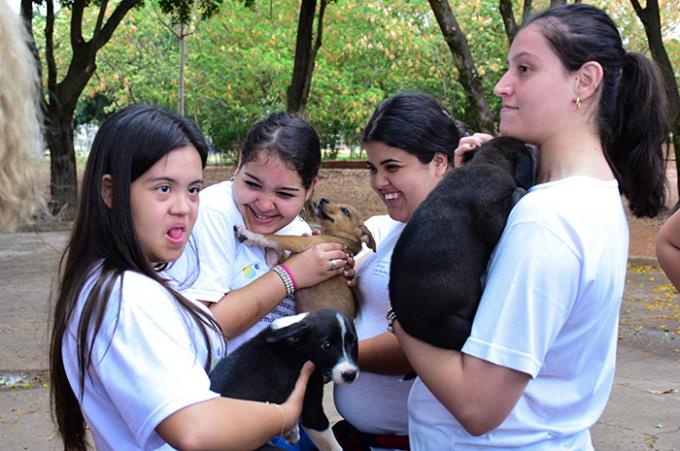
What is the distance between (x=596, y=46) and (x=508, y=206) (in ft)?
1.64

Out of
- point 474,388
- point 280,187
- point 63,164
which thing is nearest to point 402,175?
point 280,187

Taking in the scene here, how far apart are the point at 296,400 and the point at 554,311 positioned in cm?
84

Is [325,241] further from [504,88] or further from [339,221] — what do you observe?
[504,88]

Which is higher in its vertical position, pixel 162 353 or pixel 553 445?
pixel 162 353

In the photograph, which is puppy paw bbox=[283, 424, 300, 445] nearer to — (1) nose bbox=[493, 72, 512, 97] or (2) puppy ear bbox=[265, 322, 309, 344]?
(2) puppy ear bbox=[265, 322, 309, 344]

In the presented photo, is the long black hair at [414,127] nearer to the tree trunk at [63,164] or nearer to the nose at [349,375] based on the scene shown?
the nose at [349,375]

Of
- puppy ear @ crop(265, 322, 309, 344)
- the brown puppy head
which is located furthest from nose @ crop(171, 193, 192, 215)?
the brown puppy head

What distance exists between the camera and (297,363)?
2695 millimetres

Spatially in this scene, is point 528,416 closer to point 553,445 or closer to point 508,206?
point 553,445

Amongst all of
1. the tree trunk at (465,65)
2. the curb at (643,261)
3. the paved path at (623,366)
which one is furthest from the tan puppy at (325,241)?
the curb at (643,261)

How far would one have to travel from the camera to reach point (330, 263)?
320cm

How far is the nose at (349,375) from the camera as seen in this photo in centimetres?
270

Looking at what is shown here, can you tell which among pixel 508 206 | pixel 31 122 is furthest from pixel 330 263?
pixel 31 122

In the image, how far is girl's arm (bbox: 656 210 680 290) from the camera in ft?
10.2
